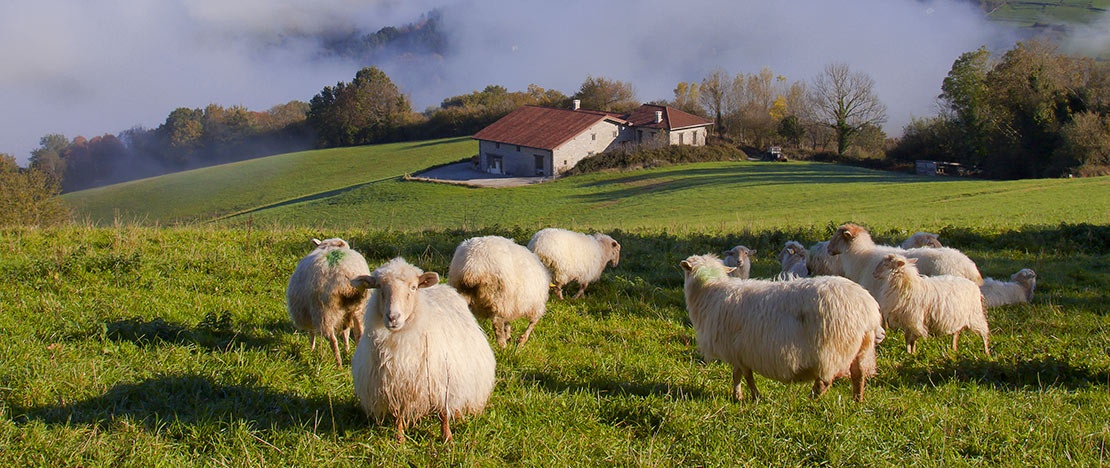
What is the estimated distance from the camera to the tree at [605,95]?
98.1 metres

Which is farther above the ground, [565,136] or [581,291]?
[565,136]

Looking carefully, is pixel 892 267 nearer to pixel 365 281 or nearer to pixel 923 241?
pixel 923 241

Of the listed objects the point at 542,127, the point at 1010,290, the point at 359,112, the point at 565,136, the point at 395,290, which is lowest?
the point at 1010,290

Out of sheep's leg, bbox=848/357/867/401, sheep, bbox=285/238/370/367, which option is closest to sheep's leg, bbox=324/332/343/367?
sheep, bbox=285/238/370/367

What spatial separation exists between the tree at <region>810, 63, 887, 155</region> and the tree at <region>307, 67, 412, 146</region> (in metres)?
54.5

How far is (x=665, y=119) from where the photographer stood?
238 ft

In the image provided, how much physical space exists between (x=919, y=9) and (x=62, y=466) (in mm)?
203001

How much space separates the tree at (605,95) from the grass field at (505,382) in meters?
86.5

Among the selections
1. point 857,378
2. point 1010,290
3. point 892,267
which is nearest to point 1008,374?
point 892,267

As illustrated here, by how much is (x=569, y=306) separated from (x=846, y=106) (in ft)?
240

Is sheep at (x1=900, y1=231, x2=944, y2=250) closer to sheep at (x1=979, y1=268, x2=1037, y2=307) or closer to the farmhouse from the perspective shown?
sheep at (x1=979, y1=268, x2=1037, y2=307)

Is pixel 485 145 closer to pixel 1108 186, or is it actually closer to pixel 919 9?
pixel 1108 186

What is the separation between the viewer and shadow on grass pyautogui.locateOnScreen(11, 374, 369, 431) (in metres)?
5.11

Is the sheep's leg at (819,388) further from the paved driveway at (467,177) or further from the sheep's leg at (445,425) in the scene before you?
the paved driveway at (467,177)
